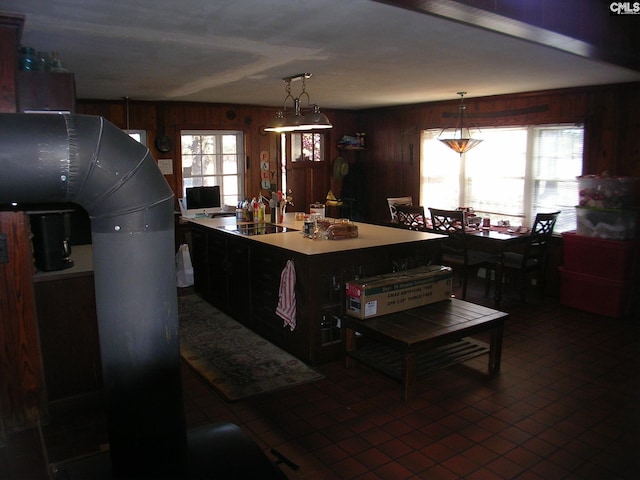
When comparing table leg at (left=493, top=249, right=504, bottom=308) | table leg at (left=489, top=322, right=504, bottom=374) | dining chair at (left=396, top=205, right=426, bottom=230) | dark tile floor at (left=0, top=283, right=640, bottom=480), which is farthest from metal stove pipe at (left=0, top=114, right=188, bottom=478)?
dining chair at (left=396, top=205, right=426, bottom=230)

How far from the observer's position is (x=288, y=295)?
3.77 m

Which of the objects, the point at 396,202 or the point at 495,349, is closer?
the point at 495,349

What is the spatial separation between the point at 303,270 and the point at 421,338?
0.98 meters

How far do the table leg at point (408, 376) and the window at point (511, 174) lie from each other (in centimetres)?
343

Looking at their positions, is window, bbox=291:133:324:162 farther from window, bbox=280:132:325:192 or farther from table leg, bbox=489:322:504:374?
table leg, bbox=489:322:504:374

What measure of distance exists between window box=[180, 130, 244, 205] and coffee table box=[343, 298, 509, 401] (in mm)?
4085

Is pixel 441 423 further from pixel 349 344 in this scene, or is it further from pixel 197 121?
pixel 197 121

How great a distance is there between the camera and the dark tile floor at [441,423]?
8.38ft

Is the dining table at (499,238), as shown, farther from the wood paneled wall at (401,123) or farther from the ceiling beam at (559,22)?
the ceiling beam at (559,22)

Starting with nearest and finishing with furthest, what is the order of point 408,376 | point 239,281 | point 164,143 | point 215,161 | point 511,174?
1. point 408,376
2. point 239,281
3. point 511,174
4. point 164,143
5. point 215,161

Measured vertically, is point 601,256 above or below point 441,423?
above

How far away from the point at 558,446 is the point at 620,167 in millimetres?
3510

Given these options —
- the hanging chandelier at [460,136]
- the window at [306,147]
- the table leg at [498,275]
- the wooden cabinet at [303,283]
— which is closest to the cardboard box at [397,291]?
the wooden cabinet at [303,283]

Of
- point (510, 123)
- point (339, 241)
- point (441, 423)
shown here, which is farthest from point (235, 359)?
point (510, 123)
